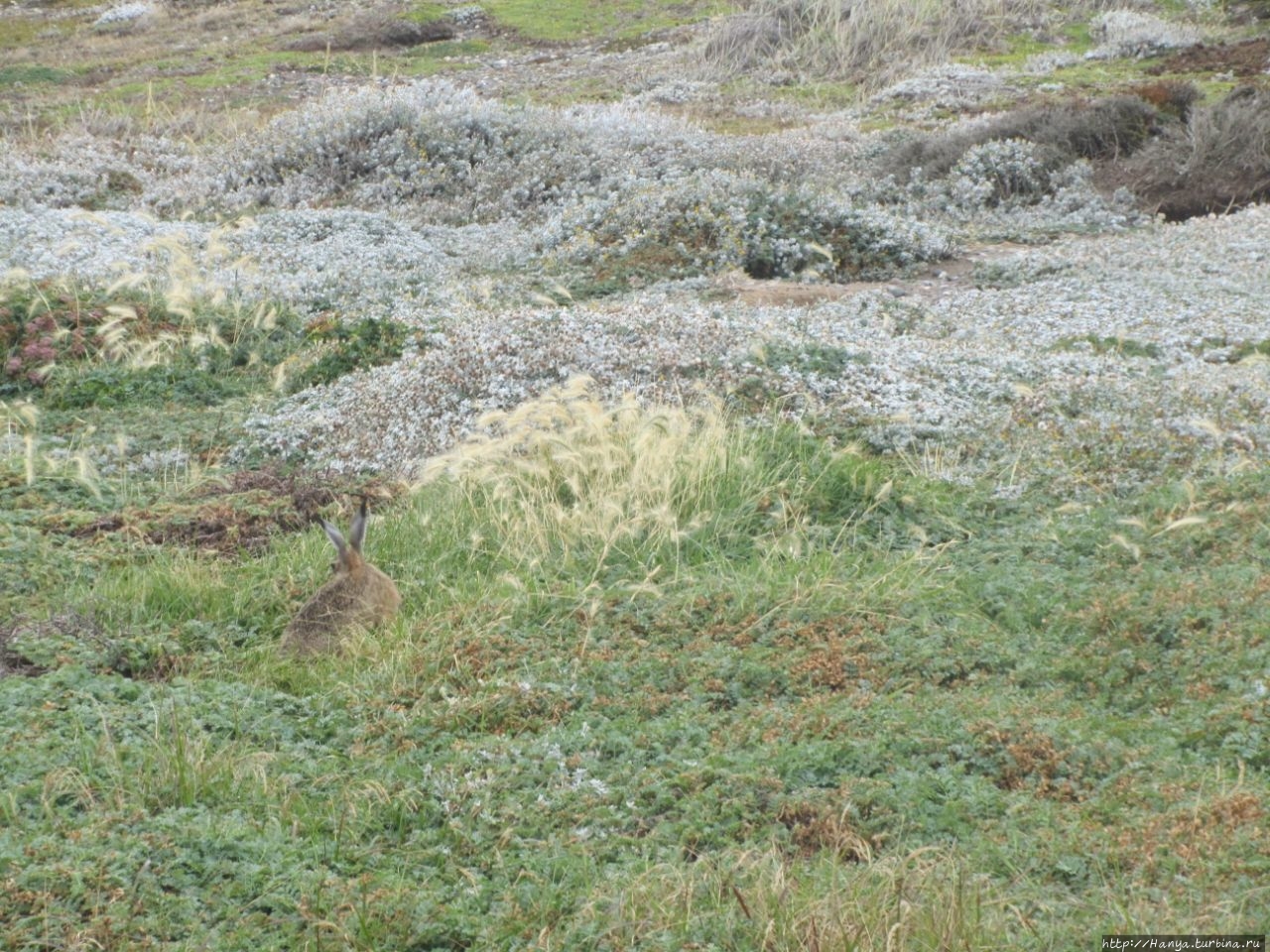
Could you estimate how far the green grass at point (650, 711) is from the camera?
3986mm

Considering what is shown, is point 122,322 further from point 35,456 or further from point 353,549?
point 353,549

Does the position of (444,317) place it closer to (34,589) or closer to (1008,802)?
(34,589)

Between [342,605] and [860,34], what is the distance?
78.6ft

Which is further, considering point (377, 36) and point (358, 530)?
point (377, 36)

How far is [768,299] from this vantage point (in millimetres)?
12547

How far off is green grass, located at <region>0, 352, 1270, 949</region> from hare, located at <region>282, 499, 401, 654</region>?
6.3 inches

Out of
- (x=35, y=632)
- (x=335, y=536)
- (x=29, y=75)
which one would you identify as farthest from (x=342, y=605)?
(x=29, y=75)

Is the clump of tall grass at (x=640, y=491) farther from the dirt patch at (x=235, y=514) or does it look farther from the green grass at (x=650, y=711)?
the dirt patch at (x=235, y=514)

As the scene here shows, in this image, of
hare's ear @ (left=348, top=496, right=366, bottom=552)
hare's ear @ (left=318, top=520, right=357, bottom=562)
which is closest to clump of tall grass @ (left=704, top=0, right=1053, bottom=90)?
hare's ear @ (left=348, top=496, right=366, bottom=552)

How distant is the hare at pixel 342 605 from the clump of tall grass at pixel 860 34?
21.9m

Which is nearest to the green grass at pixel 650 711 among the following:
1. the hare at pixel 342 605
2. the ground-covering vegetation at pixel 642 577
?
the ground-covering vegetation at pixel 642 577

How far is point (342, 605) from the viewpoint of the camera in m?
6.57

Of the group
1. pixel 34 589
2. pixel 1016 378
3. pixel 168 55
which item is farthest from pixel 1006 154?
pixel 168 55

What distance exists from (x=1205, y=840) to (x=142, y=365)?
29.2 ft
